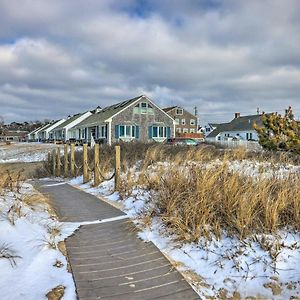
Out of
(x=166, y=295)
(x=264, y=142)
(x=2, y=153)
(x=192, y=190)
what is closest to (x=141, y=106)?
(x=2, y=153)

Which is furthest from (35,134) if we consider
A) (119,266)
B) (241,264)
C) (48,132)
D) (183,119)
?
(241,264)

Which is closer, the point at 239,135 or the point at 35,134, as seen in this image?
the point at 239,135

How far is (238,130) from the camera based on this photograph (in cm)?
6750

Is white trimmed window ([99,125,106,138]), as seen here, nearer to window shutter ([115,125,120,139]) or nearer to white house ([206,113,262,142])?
window shutter ([115,125,120,139])

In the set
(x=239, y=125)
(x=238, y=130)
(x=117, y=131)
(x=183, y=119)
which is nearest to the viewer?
(x=117, y=131)

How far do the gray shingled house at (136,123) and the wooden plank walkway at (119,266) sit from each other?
34.2 m

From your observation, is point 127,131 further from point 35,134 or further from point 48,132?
point 35,134

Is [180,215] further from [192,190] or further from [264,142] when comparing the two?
[264,142]

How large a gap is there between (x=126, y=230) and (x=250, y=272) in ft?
8.34

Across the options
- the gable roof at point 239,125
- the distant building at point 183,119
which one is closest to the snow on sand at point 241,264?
the gable roof at point 239,125

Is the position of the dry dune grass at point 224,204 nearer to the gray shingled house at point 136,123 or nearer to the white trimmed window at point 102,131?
the gray shingled house at point 136,123

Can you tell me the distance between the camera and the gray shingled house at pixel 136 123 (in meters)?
41.5

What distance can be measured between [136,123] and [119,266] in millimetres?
37987

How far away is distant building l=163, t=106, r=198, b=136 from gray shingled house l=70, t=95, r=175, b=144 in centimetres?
3522
